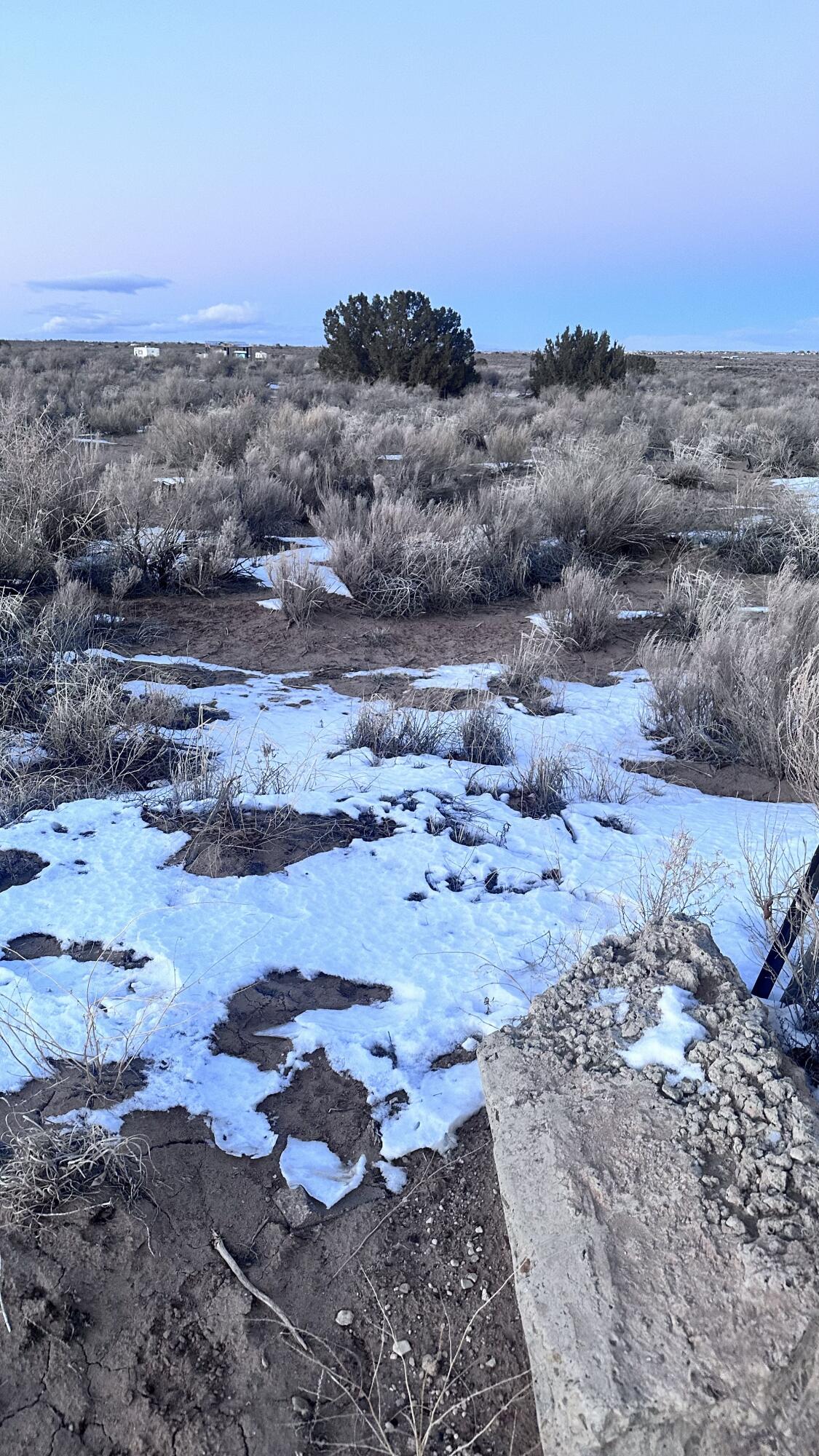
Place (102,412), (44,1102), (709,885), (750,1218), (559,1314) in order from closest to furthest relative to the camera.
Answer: (559,1314) → (750,1218) → (44,1102) → (709,885) → (102,412)

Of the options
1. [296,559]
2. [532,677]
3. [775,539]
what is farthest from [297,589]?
[775,539]

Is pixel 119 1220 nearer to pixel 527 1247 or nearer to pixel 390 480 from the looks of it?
pixel 527 1247

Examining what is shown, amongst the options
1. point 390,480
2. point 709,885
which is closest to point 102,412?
point 390,480

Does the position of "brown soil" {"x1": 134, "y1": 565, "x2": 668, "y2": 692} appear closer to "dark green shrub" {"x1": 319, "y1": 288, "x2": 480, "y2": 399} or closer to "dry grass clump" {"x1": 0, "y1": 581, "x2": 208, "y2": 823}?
"dry grass clump" {"x1": 0, "y1": 581, "x2": 208, "y2": 823}

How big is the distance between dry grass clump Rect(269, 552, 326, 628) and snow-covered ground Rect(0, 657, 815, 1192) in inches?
102

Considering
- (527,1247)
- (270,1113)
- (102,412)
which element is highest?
(102,412)

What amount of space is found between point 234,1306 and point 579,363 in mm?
22450

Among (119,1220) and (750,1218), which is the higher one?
(750,1218)

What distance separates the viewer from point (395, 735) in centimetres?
511

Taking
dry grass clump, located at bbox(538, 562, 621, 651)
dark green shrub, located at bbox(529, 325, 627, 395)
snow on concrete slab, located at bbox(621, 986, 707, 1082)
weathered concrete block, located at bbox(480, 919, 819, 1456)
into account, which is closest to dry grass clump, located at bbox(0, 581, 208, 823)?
weathered concrete block, located at bbox(480, 919, 819, 1456)

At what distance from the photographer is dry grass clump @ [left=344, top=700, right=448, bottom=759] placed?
5035 mm

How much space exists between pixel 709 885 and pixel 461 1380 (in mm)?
2158

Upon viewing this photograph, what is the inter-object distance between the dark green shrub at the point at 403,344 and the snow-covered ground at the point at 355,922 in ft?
62.9

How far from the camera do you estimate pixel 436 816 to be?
4246 mm
